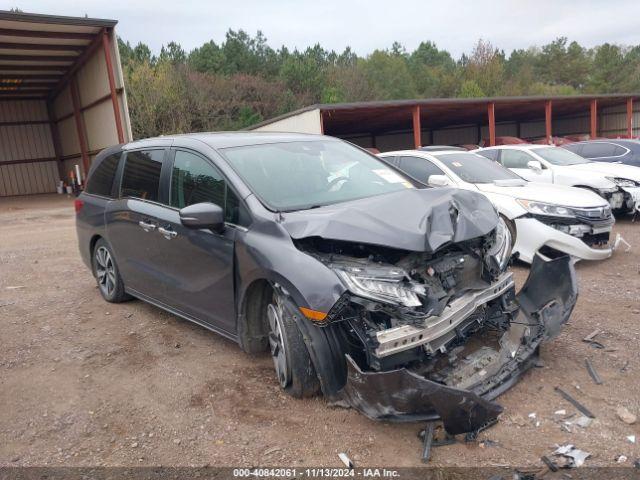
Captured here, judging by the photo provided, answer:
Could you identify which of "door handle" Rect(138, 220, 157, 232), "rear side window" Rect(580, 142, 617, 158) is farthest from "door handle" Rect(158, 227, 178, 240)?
"rear side window" Rect(580, 142, 617, 158)

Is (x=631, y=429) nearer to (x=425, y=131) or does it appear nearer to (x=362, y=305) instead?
(x=362, y=305)

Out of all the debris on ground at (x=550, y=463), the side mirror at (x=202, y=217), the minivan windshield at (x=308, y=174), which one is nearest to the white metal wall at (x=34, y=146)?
the minivan windshield at (x=308, y=174)

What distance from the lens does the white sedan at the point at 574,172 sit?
29.6 ft

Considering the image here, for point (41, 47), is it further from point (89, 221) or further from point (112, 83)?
point (89, 221)

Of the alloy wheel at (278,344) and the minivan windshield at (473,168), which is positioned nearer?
the alloy wheel at (278,344)

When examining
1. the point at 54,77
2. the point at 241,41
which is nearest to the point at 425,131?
the point at 54,77

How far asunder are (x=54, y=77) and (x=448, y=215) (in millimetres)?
24044

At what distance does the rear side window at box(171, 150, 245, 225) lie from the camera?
366 cm

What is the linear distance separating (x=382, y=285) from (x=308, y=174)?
4.63ft

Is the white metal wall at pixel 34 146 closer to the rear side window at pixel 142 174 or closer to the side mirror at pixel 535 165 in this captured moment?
the side mirror at pixel 535 165

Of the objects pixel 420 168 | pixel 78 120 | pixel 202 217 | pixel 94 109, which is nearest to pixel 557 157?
pixel 420 168

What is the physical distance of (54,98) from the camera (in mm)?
25750

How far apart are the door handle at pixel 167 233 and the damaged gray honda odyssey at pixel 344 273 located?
0.02 meters

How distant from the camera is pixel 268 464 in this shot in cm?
278
